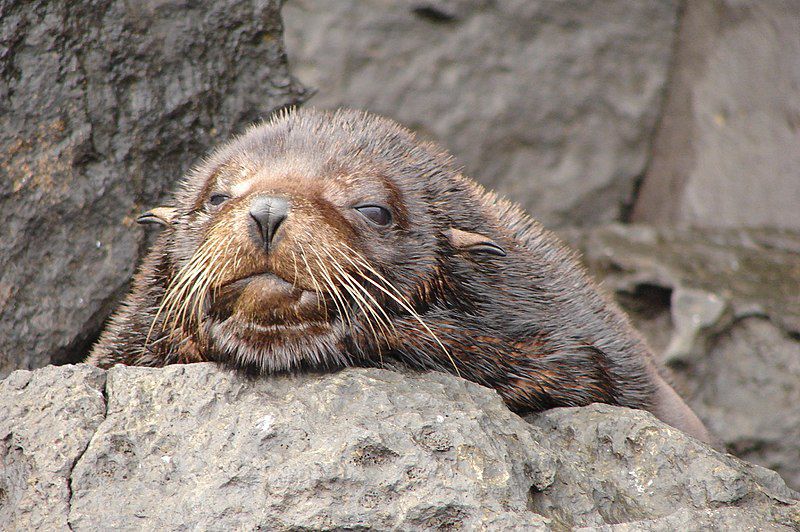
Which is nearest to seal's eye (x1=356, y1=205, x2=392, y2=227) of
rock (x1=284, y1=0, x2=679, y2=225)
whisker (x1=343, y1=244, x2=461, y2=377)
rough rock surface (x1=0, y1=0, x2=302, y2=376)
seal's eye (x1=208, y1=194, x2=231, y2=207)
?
whisker (x1=343, y1=244, x2=461, y2=377)

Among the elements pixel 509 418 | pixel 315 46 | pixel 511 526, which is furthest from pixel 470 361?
pixel 315 46

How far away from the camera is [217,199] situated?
456cm

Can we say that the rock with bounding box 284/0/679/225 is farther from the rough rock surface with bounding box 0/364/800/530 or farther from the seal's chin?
the rough rock surface with bounding box 0/364/800/530

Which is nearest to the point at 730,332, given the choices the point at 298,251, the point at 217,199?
the point at 217,199

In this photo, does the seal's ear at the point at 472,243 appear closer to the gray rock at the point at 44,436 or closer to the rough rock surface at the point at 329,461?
the rough rock surface at the point at 329,461

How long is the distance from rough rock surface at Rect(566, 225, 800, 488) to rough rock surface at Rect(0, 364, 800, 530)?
3.31 m

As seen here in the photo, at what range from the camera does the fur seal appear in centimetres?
408

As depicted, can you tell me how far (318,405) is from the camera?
3926 millimetres

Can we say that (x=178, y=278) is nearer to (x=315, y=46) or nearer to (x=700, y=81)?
(x=315, y=46)

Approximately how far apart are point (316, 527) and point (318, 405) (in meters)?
0.57

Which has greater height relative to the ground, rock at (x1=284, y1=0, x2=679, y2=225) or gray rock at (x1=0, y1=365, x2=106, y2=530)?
gray rock at (x1=0, y1=365, x2=106, y2=530)

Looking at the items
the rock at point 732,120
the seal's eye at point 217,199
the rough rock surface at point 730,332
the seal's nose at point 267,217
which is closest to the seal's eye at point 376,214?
the seal's nose at point 267,217

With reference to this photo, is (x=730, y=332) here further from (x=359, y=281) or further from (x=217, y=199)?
(x=217, y=199)

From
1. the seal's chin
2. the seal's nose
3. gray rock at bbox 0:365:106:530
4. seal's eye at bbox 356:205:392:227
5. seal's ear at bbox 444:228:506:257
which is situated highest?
the seal's nose
